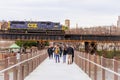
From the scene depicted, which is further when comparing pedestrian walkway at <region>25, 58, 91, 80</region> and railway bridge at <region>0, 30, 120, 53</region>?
railway bridge at <region>0, 30, 120, 53</region>

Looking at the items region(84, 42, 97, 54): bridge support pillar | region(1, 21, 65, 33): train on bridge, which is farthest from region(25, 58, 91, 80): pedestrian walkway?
region(84, 42, 97, 54): bridge support pillar

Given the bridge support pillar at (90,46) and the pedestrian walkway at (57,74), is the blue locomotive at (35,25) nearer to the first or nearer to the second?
the bridge support pillar at (90,46)

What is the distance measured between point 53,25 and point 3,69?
380 feet

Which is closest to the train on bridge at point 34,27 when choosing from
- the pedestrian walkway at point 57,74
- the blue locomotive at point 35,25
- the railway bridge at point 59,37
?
the blue locomotive at point 35,25

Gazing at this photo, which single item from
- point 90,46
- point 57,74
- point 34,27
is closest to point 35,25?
point 34,27

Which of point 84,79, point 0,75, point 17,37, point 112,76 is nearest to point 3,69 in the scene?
point 0,75

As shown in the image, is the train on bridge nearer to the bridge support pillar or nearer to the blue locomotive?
the blue locomotive

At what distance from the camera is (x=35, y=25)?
443 feet

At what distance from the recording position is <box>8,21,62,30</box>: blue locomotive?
428 feet

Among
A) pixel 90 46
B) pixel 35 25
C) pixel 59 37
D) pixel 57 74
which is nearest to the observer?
pixel 57 74

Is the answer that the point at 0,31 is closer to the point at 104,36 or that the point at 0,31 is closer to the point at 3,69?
the point at 104,36

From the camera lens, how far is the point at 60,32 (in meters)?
130

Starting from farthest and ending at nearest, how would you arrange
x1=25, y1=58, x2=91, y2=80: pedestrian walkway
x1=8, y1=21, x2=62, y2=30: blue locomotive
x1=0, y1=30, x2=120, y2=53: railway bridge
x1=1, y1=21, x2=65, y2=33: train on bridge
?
x1=8, y1=21, x2=62, y2=30: blue locomotive → x1=1, y1=21, x2=65, y2=33: train on bridge → x1=0, y1=30, x2=120, y2=53: railway bridge → x1=25, y1=58, x2=91, y2=80: pedestrian walkway

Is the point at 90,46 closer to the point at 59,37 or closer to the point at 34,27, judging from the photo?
the point at 59,37
